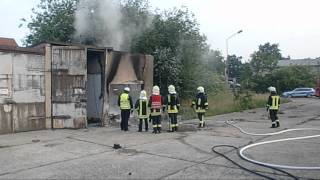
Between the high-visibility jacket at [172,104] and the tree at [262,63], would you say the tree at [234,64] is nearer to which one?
the tree at [262,63]

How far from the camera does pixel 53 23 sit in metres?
26.1

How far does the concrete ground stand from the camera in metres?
7.88

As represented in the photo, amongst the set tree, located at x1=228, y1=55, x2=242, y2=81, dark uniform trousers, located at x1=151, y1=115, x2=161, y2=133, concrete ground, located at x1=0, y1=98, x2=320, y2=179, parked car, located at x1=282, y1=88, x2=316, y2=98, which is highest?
tree, located at x1=228, y1=55, x2=242, y2=81

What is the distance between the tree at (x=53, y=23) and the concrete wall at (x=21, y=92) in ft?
31.0

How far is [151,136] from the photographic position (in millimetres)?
13305

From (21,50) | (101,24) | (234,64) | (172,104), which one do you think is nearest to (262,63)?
(234,64)

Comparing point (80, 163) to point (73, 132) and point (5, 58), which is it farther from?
point (5, 58)

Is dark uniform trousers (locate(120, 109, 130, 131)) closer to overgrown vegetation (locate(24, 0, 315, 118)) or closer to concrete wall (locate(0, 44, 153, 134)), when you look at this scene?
concrete wall (locate(0, 44, 153, 134))

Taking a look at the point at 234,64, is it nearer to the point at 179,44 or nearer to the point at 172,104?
the point at 179,44

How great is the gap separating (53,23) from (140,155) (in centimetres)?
1838

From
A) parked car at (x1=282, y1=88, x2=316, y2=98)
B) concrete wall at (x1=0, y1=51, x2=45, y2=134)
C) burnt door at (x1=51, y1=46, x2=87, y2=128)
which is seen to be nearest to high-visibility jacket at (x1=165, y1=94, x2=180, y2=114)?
burnt door at (x1=51, y1=46, x2=87, y2=128)

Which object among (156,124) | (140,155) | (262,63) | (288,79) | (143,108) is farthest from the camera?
(262,63)

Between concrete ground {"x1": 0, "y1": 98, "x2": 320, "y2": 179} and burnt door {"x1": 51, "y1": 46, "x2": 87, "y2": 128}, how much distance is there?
1.11m

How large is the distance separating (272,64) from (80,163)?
2267 inches
